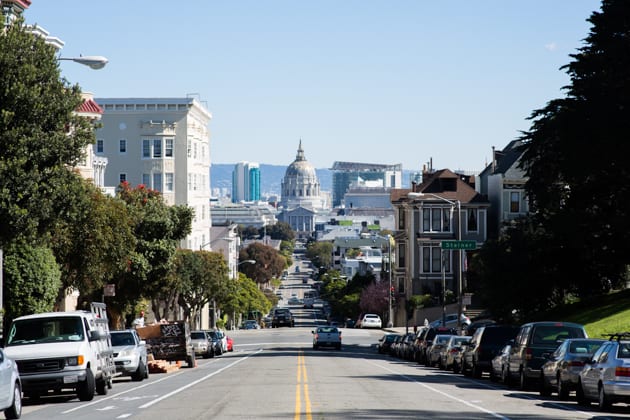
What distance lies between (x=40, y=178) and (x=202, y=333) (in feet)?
113

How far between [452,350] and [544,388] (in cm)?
1435

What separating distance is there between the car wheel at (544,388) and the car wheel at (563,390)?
1266 millimetres

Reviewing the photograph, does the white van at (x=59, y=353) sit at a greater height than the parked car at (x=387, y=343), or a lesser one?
greater

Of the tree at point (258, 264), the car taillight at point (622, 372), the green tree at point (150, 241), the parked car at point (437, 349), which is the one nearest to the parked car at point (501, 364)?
the parked car at point (437, 349)

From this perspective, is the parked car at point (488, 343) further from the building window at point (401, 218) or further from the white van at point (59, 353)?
the building window at point (401, 218)

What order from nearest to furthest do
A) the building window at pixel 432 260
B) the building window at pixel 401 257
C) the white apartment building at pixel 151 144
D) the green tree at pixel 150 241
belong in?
the green tree at pixel 150 241 < the building window at pixel 432 260 < the white apartment building at pixel 151 144 < the building window at pixel 401 257

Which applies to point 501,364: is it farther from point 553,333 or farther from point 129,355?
point 129,355

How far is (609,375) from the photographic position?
24.7m

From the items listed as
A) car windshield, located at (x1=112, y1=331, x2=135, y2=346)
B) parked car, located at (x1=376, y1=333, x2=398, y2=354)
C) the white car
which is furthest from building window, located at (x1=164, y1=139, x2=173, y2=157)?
car windshield, located at (x1=112, y1=331, x2=135, y2=346)

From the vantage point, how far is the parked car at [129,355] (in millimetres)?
37344

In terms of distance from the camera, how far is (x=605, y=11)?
52.2 m

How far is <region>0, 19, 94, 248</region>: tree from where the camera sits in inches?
1126

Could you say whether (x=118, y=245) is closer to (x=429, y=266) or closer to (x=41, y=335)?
(x=41, y=335)

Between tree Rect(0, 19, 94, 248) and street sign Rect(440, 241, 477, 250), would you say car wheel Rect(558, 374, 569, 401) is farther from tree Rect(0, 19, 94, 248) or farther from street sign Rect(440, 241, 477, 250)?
street sign Rect(440, 241, 477, 250)
